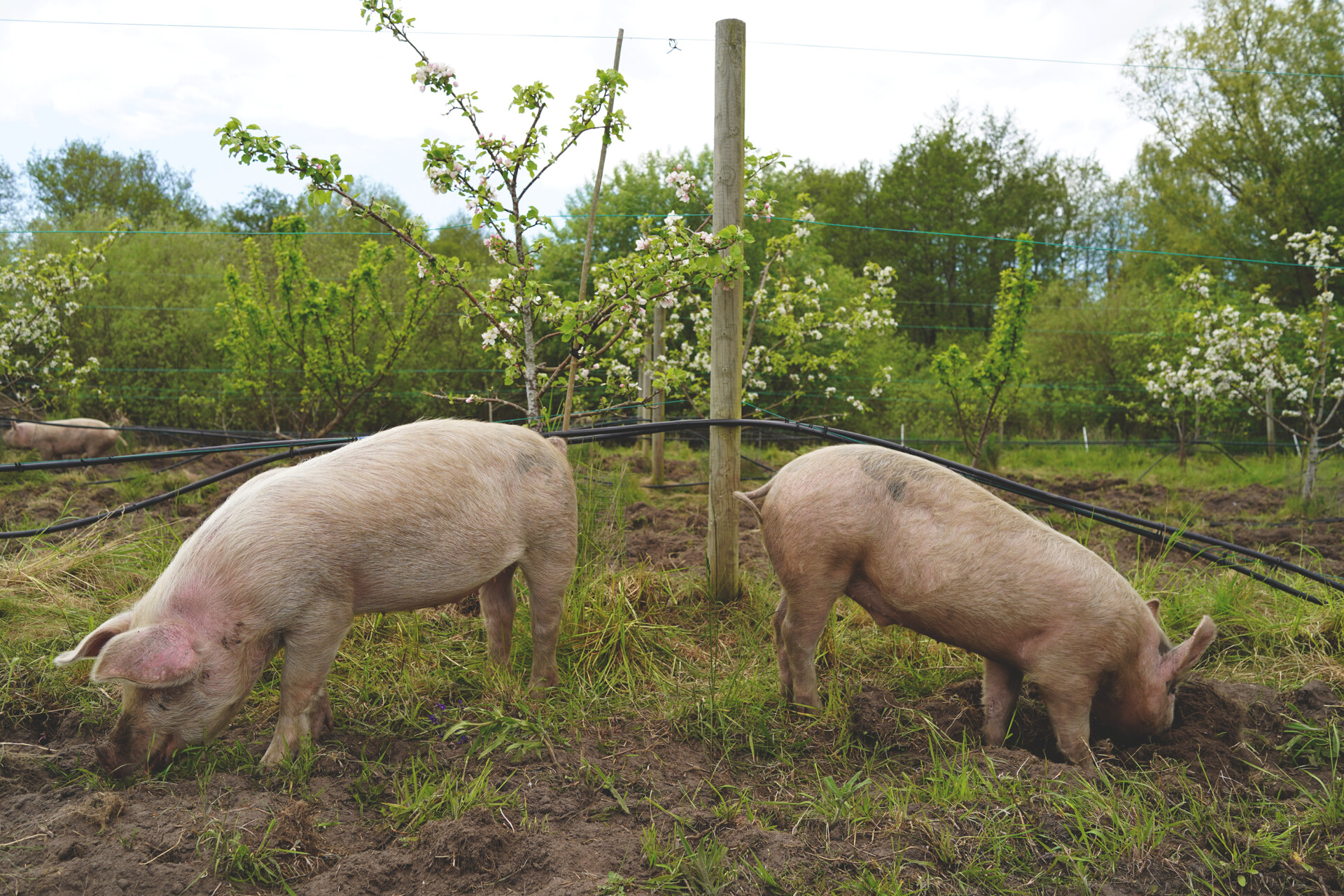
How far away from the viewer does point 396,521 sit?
113 inches

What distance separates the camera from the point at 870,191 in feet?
99.5

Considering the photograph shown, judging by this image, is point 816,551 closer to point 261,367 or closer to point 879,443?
point 879,443

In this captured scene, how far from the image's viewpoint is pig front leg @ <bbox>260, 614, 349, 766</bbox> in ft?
9.03

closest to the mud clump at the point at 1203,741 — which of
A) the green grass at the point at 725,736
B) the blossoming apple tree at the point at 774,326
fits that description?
the green grass at the point at 725,736

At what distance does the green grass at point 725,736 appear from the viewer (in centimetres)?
239

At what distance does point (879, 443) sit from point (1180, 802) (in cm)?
222

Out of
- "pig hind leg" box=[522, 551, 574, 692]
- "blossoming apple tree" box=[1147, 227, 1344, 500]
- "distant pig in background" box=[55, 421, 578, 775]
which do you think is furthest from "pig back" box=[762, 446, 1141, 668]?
"blossoming apple tree" box=[1147, 227, 1344, 500]

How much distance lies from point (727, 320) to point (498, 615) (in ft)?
6.98

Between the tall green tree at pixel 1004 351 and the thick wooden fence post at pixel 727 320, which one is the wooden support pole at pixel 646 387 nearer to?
the thick wooden fence post at pixel 727 320

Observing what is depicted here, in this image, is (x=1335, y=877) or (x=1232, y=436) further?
(x=1232, y=436)

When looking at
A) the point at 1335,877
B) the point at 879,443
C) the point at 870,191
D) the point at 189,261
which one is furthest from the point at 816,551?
the point at 870,191

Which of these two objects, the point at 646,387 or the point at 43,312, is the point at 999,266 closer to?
the point at 646,387

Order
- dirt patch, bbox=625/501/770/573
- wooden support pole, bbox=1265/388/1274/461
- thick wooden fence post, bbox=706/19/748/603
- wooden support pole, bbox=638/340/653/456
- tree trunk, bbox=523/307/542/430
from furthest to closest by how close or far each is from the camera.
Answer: wooden support pole, bbox=1265/388/1274/461 < wooden support pole, bbox=638/340/653/456 < dirt patch, bbox=625/501/770/573 < tree trunk, bbox=523/307/542/430 < thick wooden fence post, bbox=706/19/748/603

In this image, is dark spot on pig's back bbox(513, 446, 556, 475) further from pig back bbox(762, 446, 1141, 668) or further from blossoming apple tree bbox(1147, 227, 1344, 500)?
blossoming apple tree bbox(1147, 227, 1344, 500)
